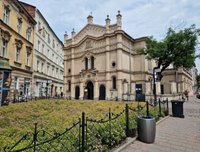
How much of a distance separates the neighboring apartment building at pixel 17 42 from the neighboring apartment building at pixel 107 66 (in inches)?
474

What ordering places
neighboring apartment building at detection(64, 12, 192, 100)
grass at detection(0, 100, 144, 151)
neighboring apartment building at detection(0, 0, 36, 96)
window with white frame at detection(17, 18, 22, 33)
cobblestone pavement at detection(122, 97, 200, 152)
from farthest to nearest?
1. neighboring apartment building at detection(64, 12, 192, 100)
2. window with white frame at detection(17, 18, 22, 33)
3. neighboring apartment building at detection(0, 0, 36, 96)
4. grass at detection(0, 100, 144, 151)
5. cobblestone pavement at detection(122, 97, 200, 152)

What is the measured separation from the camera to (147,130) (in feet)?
22.1

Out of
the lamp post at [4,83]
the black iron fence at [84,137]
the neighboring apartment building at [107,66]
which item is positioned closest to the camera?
the black iron fence at [84,137]

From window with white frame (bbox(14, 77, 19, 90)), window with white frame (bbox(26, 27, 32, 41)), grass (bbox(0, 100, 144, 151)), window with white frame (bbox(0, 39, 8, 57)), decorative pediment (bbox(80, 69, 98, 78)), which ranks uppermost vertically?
window with white frame (bbox(26, 27, 32, 41))

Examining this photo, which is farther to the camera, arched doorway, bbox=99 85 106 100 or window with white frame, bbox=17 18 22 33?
arched doorway, bbox=99 85 106 100

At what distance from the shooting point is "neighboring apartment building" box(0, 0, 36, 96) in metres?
19.0

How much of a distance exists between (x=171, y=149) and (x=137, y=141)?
4.54 ft

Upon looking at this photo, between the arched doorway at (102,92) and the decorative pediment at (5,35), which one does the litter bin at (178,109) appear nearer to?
the decorative pediment at (5,35)

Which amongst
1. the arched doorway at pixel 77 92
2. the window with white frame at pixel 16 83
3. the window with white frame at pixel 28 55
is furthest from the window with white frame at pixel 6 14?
the arched doorway at pixel 77 92

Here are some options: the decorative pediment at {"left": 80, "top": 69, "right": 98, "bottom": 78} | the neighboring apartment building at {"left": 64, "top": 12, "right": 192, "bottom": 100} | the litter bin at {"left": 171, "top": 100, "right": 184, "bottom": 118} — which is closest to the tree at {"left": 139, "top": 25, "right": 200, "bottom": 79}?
the neighboring apartment building at {"left": 64, "top": 12, "right": 192, "bottom": 100}

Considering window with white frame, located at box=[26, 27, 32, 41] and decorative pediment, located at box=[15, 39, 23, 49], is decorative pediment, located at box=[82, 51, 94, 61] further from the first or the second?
decorative pediment, located at box=[15, 39, 23, 49]

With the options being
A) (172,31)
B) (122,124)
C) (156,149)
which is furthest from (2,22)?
(172,31)

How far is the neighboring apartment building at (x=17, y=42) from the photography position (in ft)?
62.2

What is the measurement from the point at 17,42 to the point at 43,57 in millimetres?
10235
